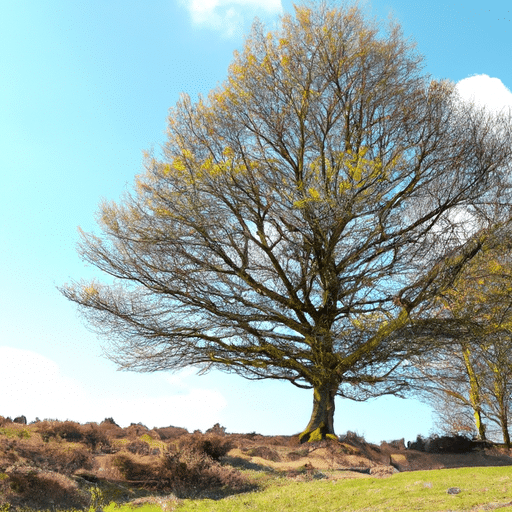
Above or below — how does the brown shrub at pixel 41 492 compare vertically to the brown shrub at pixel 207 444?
below

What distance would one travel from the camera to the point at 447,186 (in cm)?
1341

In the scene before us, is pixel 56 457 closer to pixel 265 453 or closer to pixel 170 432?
pixel 265 453

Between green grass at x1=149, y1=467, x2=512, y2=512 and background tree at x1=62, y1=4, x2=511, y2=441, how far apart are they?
19.3 ft

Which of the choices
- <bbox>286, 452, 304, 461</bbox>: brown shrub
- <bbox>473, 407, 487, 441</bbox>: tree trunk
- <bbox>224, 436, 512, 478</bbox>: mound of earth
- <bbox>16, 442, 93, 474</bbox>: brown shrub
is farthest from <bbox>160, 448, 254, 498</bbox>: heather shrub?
<bbox>473, 407, 487, 441</bbox>: tree trunk

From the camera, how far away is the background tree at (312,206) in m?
13.0

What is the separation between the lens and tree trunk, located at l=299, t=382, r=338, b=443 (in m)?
14.9

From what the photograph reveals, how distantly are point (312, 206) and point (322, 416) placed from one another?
676cm

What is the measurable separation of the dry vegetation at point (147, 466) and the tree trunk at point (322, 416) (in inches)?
33.4

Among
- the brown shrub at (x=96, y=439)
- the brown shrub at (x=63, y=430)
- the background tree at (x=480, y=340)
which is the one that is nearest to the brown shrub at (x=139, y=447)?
the brown shrub at (x=96, y=439)

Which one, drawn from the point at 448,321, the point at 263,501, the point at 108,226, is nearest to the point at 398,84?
the point at 448,321

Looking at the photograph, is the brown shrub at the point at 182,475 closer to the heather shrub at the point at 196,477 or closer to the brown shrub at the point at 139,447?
the heather shrub at the point at 196,477

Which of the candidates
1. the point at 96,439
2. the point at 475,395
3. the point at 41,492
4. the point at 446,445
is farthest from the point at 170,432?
the point at 41,492

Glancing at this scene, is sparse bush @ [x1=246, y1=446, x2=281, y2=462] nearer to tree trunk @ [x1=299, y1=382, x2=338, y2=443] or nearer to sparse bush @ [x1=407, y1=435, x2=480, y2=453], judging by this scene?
tree trunk @ [x1=299, y1=382, x2=338, y2=443]

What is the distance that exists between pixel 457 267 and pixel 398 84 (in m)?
5.03
